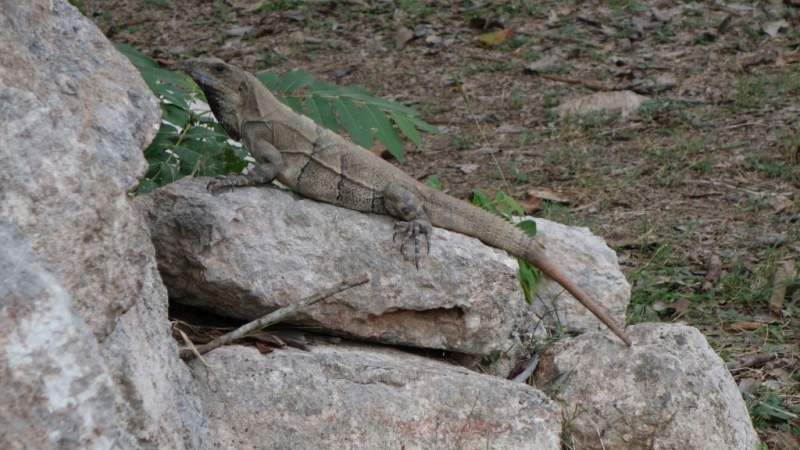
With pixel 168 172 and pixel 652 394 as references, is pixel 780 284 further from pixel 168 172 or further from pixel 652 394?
pixel 168 172

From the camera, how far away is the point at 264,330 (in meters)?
4.12

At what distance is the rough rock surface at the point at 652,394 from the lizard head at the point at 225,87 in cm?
184

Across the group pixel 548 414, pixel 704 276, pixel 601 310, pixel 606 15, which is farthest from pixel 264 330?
pixel 606 15

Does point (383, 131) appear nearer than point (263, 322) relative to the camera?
No

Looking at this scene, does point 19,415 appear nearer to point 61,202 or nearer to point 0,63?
point 61,202

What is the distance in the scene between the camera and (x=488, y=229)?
473cm

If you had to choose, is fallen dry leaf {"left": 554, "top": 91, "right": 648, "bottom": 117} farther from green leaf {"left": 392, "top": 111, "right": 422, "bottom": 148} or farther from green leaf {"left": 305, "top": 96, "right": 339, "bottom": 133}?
green leaf {"left": 305, "top": 96, "right": 339, "bottom": 133}

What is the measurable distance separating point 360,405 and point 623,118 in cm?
568

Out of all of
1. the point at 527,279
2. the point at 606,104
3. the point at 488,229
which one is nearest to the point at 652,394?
the point at 527,279

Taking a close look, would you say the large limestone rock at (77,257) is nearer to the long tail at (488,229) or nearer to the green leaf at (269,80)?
the long tail at (488,229)

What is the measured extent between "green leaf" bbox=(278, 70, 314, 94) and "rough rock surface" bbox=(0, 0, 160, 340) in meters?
1.83

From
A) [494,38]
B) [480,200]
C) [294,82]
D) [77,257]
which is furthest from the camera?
[494,38]

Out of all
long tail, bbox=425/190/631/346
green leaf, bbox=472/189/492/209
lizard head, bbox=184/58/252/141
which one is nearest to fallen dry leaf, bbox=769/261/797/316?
long tail, bbox=425/190/631/346

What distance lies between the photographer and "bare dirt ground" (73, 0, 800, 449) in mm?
6211
